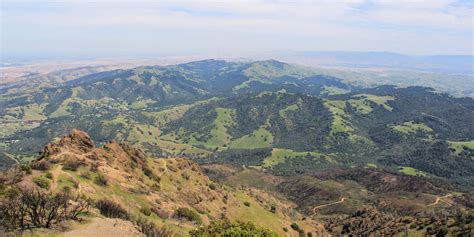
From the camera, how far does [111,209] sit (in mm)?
53062

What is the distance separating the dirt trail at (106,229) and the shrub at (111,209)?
25.8 ft

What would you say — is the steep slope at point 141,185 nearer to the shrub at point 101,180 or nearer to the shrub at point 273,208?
the shrub at point 101,180

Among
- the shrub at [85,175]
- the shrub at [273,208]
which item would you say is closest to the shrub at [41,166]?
the shrub at [85,175]

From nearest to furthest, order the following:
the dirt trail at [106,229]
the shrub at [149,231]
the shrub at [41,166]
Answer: the dirt trail at [106,229] → the shrub at [149,231] → the shrub at [41,166]

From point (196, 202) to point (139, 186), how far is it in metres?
16.0

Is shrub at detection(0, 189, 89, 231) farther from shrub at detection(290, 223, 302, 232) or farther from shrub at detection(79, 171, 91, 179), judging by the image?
shrub at detection(290, 223, 302, 232)

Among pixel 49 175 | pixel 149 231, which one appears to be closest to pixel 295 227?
pixel 149 231

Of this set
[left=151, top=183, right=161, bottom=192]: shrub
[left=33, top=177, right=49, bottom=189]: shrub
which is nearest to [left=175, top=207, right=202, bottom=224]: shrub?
[left=151, top=183, right=161, bottom=192]: shrub

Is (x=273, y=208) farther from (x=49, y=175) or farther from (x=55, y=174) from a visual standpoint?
(x=49, y=175)

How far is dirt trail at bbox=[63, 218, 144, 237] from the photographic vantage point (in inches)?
1524

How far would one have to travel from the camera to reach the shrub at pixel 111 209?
168 feet

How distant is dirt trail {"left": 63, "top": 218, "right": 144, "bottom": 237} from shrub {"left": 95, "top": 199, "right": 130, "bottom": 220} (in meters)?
7.87

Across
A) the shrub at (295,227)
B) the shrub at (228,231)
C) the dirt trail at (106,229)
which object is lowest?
the shrub at (295,227)

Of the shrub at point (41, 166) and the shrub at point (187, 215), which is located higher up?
the shrub at point (41, 166)
